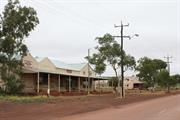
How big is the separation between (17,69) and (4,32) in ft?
16.7

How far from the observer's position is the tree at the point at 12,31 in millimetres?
40784

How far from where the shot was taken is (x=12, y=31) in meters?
41.5

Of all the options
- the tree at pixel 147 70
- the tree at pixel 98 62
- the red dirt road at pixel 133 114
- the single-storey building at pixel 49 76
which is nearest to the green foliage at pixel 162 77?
the tree at pixel 147 70

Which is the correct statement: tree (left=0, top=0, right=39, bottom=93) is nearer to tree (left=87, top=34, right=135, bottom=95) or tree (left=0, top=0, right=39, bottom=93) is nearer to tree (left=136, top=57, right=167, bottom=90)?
tree (left=87, top=34, right=135, bottom=95)

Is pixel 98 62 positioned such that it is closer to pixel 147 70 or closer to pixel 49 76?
pixel 49 76

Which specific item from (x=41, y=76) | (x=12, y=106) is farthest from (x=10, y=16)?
(x=41, y=76)

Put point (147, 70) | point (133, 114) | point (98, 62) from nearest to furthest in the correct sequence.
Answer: point (133, 114) → point (98, 62) → point (147, 70)

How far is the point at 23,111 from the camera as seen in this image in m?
27.1

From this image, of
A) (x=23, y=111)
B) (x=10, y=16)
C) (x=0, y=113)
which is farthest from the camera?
(x=10, y=16)

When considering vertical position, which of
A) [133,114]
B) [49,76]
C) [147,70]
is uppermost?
[147,70]

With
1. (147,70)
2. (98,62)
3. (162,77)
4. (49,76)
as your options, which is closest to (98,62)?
(98,62)

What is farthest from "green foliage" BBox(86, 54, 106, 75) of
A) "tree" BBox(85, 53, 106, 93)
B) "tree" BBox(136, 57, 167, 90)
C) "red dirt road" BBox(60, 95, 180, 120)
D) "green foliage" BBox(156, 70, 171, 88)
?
"red dirt road" BBox(60, 95, 180, 120)

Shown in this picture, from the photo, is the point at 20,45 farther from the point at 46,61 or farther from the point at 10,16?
the point at 46,61

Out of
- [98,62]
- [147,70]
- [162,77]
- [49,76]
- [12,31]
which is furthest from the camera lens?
[162,77]
